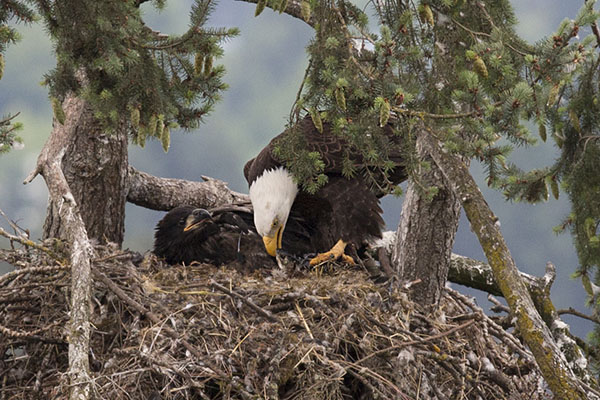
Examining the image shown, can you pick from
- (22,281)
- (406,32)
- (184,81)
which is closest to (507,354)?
(406,32)

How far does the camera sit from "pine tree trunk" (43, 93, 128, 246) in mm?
5574

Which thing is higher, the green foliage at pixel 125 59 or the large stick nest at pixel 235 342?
the green foliage at pixel 125 59

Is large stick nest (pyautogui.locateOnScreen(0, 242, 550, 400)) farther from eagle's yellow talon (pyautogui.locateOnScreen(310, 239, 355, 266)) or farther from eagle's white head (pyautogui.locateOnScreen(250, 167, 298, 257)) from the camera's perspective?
eagle's white head (pyautogui.locateOnScreen(250, 167, 298, 257))

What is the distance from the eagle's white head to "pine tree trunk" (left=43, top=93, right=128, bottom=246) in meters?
1.15

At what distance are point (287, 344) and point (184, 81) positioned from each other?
1644mm

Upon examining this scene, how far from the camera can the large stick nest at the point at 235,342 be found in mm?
3338

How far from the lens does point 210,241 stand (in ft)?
18.3

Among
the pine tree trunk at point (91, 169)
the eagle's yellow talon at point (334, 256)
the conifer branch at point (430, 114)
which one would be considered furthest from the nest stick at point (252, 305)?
the pine tree trunk at point (91, 169)

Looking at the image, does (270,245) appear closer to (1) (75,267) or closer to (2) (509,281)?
(1) (75,267)

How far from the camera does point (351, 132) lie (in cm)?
334

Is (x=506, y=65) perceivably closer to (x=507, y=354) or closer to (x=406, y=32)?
(x=406, y=32)

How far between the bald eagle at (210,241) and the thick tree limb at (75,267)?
100 cm

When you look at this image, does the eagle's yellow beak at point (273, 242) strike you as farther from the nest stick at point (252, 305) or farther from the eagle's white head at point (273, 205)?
the nest stick at point (252, 305)

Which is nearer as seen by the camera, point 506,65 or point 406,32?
point 506,65
